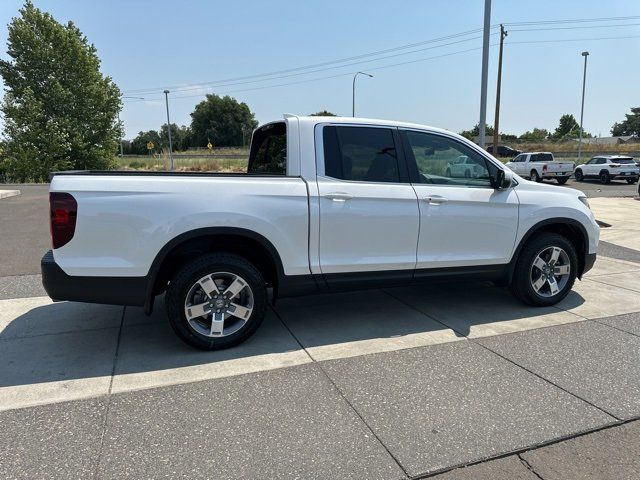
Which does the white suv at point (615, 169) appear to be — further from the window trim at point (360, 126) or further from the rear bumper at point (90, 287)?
the rear bumper at point (90, 287)

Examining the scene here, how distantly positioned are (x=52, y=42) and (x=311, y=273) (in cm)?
2989

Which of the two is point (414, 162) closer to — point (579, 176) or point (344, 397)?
point (344, 397)

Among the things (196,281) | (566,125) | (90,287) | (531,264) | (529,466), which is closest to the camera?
(529,466)

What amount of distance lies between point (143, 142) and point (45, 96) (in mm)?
89887

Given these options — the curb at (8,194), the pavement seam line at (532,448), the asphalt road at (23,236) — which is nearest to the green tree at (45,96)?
the curb at (8,194)

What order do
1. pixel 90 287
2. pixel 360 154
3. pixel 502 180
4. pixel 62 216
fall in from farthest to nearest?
1. pixel 502 180
2. pixel 360 154
3. pixel 90 287
4. pixel 62 216

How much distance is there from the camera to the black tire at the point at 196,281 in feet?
12.2

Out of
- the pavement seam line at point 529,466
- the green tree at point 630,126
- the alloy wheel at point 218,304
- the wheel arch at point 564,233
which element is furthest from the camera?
the green tree at point 630,126

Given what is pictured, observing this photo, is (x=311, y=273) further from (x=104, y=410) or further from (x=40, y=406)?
(x=40, y=406)

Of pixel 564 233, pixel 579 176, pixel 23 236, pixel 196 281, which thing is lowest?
pixel 23 236

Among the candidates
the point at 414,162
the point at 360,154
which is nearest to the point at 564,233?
the point at 414,162

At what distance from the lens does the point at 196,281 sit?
148 inches

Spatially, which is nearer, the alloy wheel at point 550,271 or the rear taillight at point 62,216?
the rear taillight at point 62,216

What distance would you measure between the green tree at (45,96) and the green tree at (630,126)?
11117 cm
